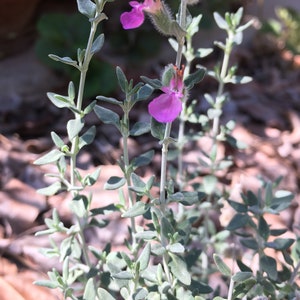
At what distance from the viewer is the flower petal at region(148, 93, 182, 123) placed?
2.47 feet

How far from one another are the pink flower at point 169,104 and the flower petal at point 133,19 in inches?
4.0

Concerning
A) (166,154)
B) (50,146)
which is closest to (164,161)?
(166,154)

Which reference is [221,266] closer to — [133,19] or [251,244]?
[251,244]

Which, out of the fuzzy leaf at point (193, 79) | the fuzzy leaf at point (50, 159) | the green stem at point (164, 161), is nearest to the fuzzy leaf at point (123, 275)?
the green stem at point (164, 161)

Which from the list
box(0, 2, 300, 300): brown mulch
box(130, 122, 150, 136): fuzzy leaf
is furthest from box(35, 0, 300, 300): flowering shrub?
box(0, 2, 300, 300): brown mulch

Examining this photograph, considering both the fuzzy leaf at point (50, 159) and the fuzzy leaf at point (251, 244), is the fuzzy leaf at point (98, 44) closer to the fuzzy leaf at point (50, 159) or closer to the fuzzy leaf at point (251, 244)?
the fuzzy leaf at point (50, 159)

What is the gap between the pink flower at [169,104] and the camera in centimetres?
75

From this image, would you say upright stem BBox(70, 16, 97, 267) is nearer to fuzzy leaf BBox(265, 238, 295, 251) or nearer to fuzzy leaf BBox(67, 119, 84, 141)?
fuzzy leaf BBox(67, 119, 84, 141)

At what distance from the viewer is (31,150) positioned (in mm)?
1888

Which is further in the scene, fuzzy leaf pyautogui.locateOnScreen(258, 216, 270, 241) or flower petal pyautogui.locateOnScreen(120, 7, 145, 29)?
fuzzy leaf pyautogui.locateOnScreen(258, 216, 270, 241)

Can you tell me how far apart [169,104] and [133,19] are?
0.16 m

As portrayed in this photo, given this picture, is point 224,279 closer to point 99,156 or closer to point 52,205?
point 52,205

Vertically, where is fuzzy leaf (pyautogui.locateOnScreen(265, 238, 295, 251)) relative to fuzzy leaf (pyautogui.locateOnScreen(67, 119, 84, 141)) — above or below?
below

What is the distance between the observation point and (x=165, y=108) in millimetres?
763
